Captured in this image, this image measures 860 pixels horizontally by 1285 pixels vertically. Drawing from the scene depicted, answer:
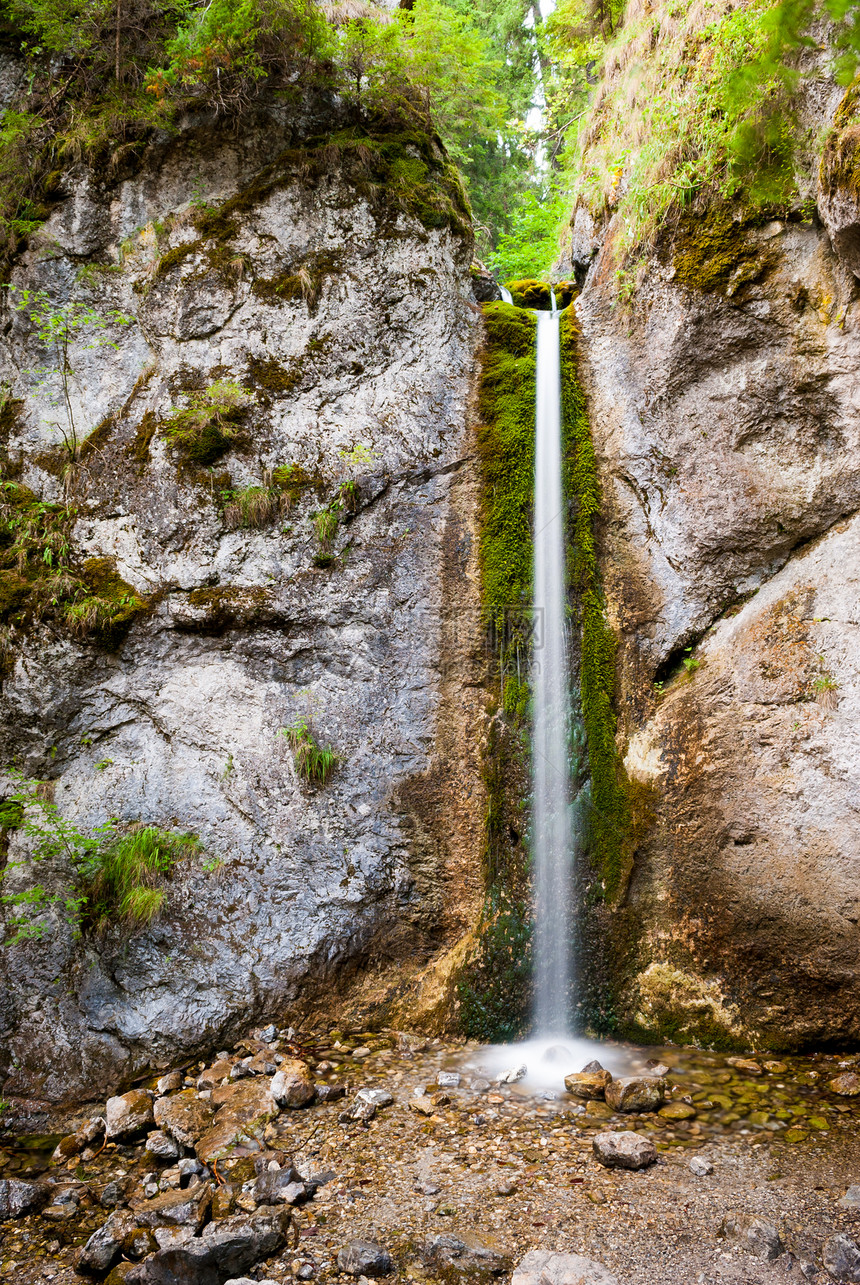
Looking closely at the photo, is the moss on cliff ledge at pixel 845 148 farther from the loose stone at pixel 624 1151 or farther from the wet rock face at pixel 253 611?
the loose stone at pixel 624 1151

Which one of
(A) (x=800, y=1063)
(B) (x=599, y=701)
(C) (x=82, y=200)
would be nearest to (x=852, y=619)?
(B) (x=599, y=701)

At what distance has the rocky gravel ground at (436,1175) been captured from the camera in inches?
108

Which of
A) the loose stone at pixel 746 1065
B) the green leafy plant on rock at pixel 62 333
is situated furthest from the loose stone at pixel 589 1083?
the green leafy plant on rock at pixel 62 333

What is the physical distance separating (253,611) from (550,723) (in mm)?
2473

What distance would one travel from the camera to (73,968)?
15.3 ft

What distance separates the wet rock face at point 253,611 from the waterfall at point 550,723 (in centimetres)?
50

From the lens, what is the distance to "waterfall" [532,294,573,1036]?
15.9ft

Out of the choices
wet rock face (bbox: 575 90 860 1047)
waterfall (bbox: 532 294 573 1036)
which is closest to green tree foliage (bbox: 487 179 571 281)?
waterfall (bbox: 532 294 573 1036)

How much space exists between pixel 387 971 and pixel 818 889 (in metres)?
2.92

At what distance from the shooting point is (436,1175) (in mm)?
3291

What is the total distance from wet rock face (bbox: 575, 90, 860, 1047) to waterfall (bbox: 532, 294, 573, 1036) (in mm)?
311

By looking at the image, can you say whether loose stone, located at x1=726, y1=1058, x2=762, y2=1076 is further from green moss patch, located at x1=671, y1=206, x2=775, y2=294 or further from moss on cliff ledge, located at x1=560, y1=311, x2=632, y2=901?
green moss patch, located at x1=671, y1=206, x2=775, y2=294

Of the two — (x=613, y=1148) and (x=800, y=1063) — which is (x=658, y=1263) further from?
(x=800, y=1063)

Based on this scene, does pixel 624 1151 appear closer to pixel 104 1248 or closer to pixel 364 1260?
pixel 364 1260
